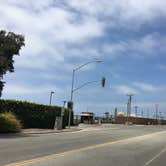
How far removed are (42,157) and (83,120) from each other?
80.8 metres

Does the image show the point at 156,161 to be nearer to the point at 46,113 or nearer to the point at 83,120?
the point at 46,113

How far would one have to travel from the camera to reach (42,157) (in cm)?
1639

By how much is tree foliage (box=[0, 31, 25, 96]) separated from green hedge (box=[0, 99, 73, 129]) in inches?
333

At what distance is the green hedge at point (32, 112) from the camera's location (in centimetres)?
4494

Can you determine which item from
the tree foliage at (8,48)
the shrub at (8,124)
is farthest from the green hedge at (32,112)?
the tree foliage at (8,48)

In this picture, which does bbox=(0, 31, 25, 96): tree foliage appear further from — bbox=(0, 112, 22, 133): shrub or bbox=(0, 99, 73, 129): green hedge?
bbox=(0, 99, 73, 129): green hedge

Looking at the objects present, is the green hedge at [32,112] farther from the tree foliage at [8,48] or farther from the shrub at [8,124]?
the tree foliage at [8,48]

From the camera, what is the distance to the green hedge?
44.9m

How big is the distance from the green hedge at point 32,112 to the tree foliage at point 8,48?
8456 mm

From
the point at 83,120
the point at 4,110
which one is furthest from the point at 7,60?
the point at 83,120

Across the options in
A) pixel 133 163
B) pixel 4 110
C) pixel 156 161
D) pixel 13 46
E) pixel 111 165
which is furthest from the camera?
pixel 4 110

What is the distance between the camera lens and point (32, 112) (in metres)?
48.0

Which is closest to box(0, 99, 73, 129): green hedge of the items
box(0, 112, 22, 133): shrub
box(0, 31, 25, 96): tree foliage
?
box(0, 112, 22, 133): shrub

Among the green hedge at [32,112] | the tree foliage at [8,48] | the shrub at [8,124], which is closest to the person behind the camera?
the tree foliage at [8,48]
